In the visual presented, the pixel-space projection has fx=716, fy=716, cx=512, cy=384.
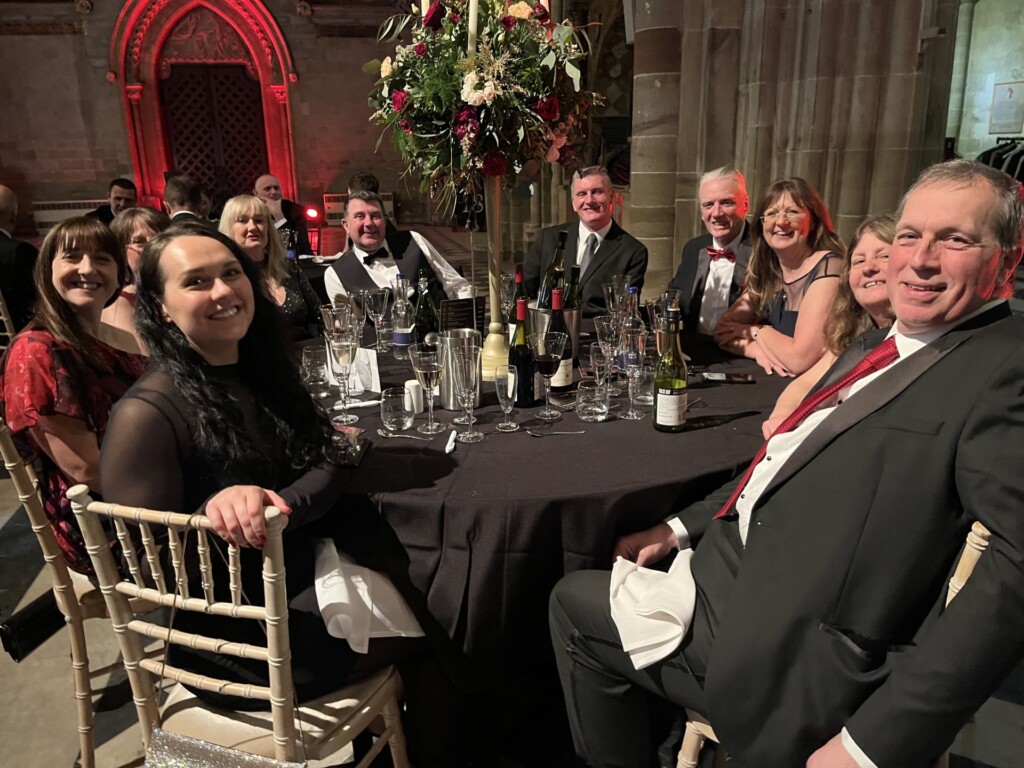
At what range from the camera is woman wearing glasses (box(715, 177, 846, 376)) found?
8.03 ft

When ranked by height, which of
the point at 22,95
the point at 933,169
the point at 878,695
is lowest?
the point at 878,695

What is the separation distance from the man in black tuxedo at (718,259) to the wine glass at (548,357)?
1.21 metres

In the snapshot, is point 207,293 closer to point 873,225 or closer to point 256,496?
point 256,496

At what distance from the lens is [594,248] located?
3684 mm

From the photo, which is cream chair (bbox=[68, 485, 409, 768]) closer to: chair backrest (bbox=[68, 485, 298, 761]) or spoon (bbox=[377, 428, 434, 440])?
chair backrest (bbox=[68, 485, 298, 761])

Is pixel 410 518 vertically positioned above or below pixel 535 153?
below

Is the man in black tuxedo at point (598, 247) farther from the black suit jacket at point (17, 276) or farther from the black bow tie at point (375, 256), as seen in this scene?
the black suit jacket at point (17, 276)

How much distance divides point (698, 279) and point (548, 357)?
139 centimetres

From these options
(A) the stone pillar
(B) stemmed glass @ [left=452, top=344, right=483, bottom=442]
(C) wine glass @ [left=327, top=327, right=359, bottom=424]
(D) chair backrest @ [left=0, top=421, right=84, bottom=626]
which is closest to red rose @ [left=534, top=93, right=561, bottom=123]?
(B) stemmed glass @ [left=452, top=344, right=483, bottom=442]

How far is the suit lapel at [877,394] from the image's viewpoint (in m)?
1.20

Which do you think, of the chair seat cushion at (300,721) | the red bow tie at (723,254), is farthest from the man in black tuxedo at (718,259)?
the chair seat cushion at (300,721)

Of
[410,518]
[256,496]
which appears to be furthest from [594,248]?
[256,496]

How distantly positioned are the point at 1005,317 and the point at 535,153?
1459 millimetres

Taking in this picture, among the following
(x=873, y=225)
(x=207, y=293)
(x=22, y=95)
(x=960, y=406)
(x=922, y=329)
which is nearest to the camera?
(x=960, y=406)
